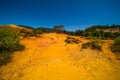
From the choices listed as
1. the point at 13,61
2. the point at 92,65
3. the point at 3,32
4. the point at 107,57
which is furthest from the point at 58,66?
the point at 3,32

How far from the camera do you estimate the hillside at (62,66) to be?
7346mm

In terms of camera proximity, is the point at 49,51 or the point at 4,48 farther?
the point at 49,51

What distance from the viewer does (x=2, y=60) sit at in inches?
344

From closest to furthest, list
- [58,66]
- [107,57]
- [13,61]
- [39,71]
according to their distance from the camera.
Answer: [39,71] < [58,66] < [13,61] < [107,57]

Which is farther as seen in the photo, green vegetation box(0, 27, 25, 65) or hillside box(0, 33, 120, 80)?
green vegetation box(0, 27, 25, 65)

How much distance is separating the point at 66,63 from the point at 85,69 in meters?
1.14

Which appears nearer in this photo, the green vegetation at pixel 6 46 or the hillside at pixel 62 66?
the hillside at pixel 62 66

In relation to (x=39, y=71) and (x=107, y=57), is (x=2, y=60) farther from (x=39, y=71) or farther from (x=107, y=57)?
(x=107, y=57)

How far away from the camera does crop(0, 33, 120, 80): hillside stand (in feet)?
24.1

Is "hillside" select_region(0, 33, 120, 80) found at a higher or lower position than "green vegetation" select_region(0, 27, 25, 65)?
lower

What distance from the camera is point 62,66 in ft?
27.1

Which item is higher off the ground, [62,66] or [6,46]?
[6,46]

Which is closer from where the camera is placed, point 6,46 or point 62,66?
point 62,66

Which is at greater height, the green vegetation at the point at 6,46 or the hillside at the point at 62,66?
the green vegetation at the point at 6,46
